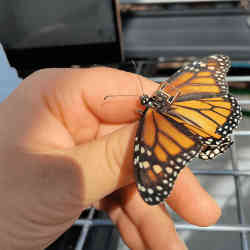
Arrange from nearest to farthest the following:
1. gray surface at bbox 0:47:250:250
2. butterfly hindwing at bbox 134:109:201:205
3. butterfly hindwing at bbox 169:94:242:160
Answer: butterfly hindwing at bbox 134:109:201:205
butterfly hindwing at bbox 169:94:242:160
gray surface at bbox 0:47:250:250

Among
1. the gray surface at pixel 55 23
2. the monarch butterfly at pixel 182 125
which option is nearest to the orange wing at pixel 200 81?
the monarch butterfly at pixel 182 125

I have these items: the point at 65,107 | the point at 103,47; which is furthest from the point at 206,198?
the point at 103,47

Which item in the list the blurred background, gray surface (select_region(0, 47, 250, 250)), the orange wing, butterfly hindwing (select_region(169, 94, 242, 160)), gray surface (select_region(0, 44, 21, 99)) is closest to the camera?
butterfly hindwing (select_region(169, 94, 242, 160))

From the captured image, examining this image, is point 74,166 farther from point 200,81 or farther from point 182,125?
point 200,81

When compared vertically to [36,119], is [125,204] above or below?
below

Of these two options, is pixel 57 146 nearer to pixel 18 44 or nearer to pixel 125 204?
pixel 125 204

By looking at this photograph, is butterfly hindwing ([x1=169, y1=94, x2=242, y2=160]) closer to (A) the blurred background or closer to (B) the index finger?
(B) the index finger

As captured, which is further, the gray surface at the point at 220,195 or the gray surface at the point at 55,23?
the gray surface at the point at 55,23

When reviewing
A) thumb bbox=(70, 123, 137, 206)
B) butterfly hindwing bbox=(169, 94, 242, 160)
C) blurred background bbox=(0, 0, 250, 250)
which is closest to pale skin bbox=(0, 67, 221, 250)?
thumb bbox=(70, 123, 137, 206)

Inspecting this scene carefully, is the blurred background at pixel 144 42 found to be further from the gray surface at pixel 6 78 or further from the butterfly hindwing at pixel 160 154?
the butterfly hindwing at pixel 160 154
